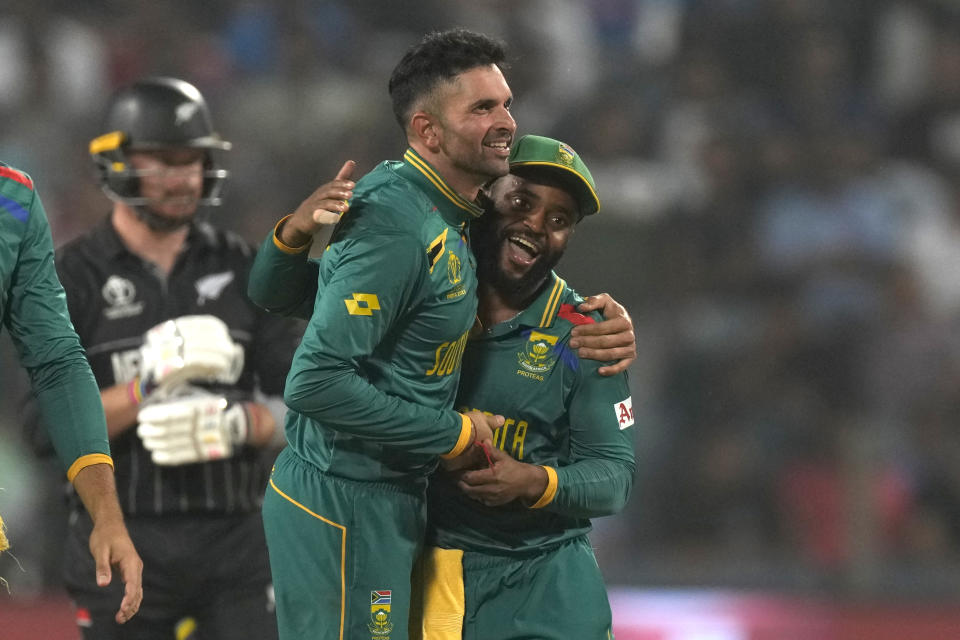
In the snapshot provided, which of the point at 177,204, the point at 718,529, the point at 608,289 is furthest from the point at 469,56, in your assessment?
the point at 718,529

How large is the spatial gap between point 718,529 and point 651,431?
579 mm

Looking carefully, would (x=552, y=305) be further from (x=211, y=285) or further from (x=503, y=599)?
(x=211, y=285)

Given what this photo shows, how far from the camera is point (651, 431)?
6566mm

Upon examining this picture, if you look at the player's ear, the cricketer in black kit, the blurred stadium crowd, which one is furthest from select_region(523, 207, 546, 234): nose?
the blurred stadium crowd

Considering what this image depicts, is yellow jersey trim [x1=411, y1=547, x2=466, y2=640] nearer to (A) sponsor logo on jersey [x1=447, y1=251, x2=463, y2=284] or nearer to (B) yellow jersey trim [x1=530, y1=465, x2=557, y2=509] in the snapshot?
(B) yellow jersey trim [x1=530, y1=465, x2=557, y2=509]

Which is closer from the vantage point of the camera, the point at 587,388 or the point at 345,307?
the point at 345,307

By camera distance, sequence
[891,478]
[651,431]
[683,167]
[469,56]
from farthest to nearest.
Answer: [683,167]
[651,431]
[891,478]
[469,56]

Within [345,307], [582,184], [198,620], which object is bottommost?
[198,620]

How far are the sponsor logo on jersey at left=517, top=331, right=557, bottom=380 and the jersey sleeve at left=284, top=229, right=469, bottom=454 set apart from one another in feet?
1.08

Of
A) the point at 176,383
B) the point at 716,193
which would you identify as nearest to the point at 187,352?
the point at 176,383

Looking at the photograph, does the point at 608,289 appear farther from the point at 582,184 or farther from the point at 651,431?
the point at 582,184

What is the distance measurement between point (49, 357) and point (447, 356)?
738mm

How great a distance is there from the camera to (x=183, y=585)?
3.38 metres

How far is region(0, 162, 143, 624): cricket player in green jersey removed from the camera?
230 cm
